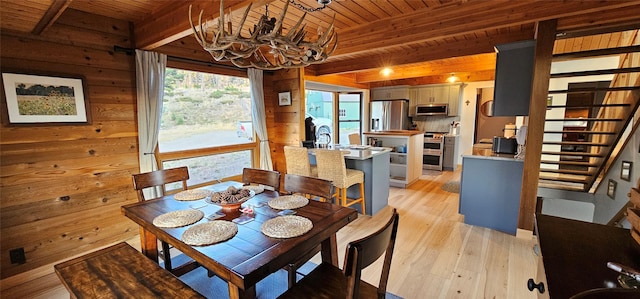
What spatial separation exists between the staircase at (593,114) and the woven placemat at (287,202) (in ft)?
8.00

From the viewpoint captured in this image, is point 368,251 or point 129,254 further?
point 129,254

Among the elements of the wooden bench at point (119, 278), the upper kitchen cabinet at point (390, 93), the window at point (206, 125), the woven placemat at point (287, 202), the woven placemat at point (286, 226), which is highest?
the upper kitchen cabinet at point (390, 93)

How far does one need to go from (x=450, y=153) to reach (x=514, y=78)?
3.66 metres

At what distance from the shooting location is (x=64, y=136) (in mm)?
2367

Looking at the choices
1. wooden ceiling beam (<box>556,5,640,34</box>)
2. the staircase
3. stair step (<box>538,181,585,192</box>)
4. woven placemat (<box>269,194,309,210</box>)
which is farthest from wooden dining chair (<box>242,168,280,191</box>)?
stair step (<box>538,181,585,192</box>)

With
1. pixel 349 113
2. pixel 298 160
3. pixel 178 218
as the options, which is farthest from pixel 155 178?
pixel 349 113

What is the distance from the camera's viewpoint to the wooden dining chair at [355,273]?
100 centimetres

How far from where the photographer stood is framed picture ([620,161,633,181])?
2.29m

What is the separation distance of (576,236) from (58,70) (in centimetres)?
368

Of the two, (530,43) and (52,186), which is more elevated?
(530,43)

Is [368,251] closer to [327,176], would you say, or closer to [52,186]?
[327,176]

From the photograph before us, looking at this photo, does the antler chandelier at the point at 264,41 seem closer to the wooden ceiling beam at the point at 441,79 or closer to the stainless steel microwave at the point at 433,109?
the stainless steel microwave at the point at 433,109

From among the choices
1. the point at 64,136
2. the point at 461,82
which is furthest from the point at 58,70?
the point at 461,82


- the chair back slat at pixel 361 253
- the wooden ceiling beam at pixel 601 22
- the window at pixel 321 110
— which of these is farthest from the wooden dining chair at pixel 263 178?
the window at pixel 321 110
